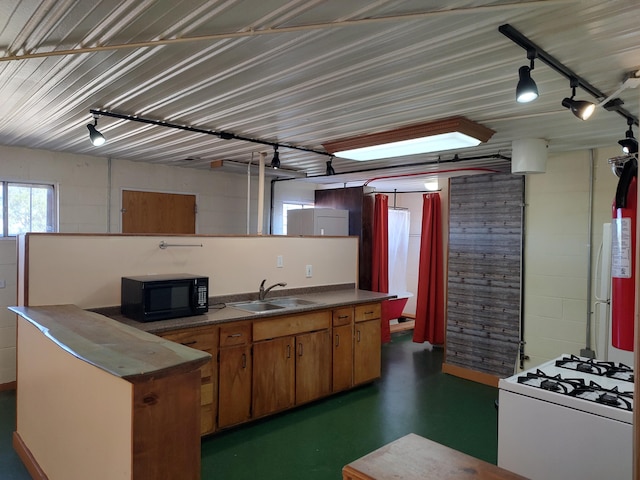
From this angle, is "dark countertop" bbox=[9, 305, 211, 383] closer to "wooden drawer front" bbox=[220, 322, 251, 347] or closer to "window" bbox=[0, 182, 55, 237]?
"wooden drawer front" bbox=[220, 322, 251, 347]

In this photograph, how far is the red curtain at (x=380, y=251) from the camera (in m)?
6.08

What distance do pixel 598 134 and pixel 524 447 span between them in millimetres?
2671

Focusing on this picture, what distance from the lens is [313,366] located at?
386 centimetres

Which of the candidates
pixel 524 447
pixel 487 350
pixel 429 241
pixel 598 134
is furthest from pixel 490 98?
pixel 429 241

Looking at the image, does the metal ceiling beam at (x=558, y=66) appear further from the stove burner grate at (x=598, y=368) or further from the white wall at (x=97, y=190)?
the white wall at (x=97, y=190)

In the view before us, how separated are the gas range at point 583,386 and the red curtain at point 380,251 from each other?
366cm

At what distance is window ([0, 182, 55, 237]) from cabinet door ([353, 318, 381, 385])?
3477 millimetres

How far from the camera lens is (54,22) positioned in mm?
A: 1841

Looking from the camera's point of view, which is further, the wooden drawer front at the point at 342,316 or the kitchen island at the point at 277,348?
the wooden drawer front at the point at 342,316

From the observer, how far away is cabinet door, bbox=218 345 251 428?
3.20m

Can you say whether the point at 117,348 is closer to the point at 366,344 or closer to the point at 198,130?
the point at 198,130

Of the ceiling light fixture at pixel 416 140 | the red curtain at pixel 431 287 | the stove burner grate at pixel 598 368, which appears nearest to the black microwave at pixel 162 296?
the ceiling light fixture at pixel 416 140

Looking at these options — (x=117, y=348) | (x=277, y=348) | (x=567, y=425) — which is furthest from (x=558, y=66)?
(x=277, y=348)

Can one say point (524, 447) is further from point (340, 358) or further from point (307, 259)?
point (307, 259)
